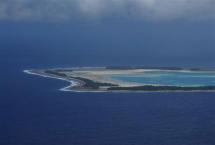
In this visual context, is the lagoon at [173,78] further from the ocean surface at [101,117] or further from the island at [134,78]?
the ocean surface at [101,117]

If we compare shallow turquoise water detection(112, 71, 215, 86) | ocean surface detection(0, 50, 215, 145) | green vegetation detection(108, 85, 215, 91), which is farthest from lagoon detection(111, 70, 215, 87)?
ocean surface detection(0, 50, 215, 145)

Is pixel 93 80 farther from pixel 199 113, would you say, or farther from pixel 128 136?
pixel 128 136

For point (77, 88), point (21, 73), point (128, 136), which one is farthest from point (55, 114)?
point (21, 73)

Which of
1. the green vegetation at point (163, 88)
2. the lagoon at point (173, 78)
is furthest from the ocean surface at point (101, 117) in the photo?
the lagoon at point (173, 78)

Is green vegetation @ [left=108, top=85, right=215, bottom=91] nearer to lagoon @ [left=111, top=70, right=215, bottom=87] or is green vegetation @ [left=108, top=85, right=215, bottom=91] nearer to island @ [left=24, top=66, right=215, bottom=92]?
island @ [left=24, top=66, right=215, bottom=92]

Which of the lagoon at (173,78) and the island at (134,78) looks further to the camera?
the lagoon at (173,78)

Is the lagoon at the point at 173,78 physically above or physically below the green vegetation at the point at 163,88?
above

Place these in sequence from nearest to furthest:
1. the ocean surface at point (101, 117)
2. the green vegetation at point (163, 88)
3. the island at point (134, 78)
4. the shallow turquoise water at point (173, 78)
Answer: the ocean surface at point (101, 117), the green vegetation at point (163, 88), the island at point (134, 78), the shallow turquoise water at point (173, 78)

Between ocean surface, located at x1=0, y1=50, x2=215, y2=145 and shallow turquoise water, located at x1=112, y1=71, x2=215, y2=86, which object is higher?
shallow turquoise water, located at x1=112, y1=71, x2=215, y2=86
